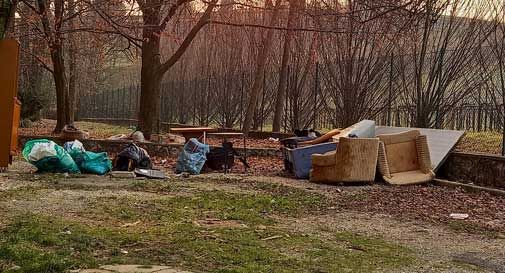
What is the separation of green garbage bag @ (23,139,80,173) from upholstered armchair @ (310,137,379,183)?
417 cm

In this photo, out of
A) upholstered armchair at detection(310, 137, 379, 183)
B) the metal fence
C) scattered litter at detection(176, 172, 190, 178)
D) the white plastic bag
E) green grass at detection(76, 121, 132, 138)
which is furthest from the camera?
green grass at detection(76, 121, 132, 138)

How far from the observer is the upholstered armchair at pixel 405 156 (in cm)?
1123

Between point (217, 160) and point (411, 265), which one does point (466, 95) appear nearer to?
point (217, 160)

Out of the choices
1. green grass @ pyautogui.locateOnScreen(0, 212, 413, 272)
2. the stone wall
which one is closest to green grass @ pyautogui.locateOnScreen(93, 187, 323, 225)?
green grass @ pyautogui.locateOnScreen(0, 212, 413, 272)

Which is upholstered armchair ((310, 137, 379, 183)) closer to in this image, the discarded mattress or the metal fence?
the discarded mattress

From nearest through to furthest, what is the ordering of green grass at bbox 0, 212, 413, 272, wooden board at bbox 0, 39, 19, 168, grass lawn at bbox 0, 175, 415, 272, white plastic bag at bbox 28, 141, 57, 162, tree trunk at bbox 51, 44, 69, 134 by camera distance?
1. green grass at bbox 0, 212, 413, 272
2. grass lawn at bbox 0, 175, 415, 272
3. wooden board at bbox 0, 39, 19, 168
4. white plastic bag at bbox 28, 141, 57, 162
5. tree trunk at bbox 51, 44, 69, 134

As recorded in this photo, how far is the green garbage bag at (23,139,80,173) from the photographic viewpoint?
34.3ft

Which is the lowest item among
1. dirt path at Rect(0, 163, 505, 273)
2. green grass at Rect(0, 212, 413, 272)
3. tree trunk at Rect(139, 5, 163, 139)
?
dirt path at Rect(0, 163, 505, 273)

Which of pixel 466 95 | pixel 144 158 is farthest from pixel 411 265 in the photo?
pixel 466 95

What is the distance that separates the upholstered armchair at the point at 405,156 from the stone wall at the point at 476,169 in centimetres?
101

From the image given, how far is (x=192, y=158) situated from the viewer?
11633mm

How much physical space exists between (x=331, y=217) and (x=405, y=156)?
176 inches

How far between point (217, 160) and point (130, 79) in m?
27.3

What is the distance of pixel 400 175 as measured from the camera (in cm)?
1130
